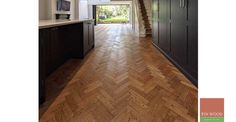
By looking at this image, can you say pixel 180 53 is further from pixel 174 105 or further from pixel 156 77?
pixel 174 105

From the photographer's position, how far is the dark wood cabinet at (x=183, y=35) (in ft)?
10.1

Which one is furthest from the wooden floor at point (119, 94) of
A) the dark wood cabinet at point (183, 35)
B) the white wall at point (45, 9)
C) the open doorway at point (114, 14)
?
the open doorway at point (114, 14)

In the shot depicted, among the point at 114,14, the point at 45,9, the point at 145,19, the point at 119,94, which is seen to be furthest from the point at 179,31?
the point at 114,14

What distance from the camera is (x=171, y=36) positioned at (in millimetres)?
4621

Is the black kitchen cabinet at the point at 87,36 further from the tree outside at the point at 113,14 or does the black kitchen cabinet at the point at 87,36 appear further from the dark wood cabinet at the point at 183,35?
the tree outside at the point at 113,14

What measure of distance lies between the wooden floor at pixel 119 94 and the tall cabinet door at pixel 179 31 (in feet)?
0.88

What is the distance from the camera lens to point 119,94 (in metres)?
2.83

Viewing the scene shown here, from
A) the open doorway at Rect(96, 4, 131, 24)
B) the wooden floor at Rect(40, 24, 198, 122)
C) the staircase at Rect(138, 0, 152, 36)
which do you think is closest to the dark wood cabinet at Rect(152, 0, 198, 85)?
the wooden floor at Rect(40, 24, 198, 122)

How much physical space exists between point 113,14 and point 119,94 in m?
28.6

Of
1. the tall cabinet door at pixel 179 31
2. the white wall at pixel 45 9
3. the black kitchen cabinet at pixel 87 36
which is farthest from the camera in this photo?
the white wall at pixel 45 9

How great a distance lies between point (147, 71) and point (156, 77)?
43 cm

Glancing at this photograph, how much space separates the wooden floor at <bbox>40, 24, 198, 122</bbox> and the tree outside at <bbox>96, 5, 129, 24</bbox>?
2491 centimetres
